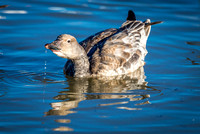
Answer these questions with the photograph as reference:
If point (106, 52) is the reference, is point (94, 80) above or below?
below

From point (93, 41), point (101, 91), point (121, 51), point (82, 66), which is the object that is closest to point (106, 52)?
point (121, 51)

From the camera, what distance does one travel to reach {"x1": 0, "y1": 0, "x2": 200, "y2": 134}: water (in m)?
7.19

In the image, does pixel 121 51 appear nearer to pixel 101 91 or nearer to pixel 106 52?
pixel 106 52

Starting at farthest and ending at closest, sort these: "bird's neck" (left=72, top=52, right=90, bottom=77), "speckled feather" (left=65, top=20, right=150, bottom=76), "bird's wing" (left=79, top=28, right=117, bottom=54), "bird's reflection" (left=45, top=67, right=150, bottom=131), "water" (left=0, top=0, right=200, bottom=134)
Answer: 1. "bird's wing" (left=79, top=28, right=117, bottom=54)
2. "speckled feather" (left=65, top=20, right=150, bottom=76)
3. "bird's neck" (left=72, top=52, right=90, bottom=77)
4. "bird's reflection" (left=45, top=67, right=150, bottom=131)
5. "water" (left=0, top=0, right=200, bottom=134)

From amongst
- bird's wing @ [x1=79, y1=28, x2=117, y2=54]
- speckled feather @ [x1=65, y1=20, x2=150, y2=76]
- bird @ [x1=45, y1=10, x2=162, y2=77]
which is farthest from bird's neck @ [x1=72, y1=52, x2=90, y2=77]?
bird's wing @ [x1=79, y1=28, x2=117, y2=54]

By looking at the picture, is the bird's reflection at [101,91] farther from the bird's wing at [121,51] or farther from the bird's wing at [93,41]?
the bird's wing at [93,41]

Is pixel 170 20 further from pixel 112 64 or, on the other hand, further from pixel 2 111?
pixel 2 111

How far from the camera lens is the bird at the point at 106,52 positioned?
30.9 ft

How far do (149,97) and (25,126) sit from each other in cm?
286

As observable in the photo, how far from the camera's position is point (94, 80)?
9.82m

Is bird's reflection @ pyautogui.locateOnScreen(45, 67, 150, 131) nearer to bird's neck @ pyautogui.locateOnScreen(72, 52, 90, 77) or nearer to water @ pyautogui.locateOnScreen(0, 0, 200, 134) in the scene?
water @ pyautogui.locateOnScreen(0, 0, 200, 134)

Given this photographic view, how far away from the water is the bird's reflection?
0.07ft

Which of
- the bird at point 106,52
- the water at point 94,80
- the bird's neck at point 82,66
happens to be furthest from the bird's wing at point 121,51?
the water at point 94,80

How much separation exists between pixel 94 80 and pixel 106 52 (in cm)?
89
